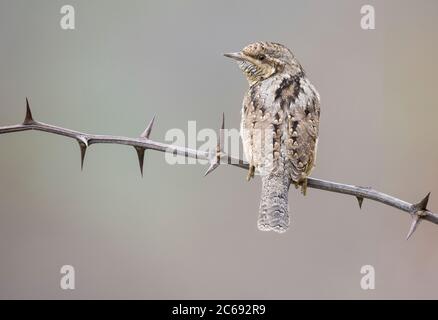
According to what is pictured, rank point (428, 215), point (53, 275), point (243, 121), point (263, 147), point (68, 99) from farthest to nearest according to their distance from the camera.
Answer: point (68, 99) → point (53, 275) → point (243, 121) → point (263, 147) → point (428, 215)

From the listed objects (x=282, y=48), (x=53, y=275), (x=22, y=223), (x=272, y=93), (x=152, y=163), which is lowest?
(x=53, y=275)

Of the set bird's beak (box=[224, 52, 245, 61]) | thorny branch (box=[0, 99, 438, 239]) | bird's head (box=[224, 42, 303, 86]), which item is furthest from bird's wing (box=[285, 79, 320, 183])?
thorny branch (box=[0, 99, 438, 239])

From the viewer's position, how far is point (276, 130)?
14.7 feet

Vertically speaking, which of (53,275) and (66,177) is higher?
(66,177)

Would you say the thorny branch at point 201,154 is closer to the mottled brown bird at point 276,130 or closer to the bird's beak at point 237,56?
the mottled brown bird at point 276,130

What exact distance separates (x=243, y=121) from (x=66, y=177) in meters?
2.90

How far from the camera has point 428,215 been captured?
342 centimetres

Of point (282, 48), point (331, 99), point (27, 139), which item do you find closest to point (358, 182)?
point (331, 99)

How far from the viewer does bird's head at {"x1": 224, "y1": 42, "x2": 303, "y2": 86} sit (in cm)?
493

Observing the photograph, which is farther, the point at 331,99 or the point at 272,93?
the point at 331,99

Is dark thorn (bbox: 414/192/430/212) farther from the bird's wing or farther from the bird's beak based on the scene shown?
the bird's beak

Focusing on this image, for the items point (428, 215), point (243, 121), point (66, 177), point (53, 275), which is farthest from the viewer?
point (66, 177)

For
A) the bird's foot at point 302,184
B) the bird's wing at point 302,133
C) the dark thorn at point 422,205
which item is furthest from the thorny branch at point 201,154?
the bird's wing at point 302,133

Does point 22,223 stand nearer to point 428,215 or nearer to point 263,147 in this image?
point 263,147
